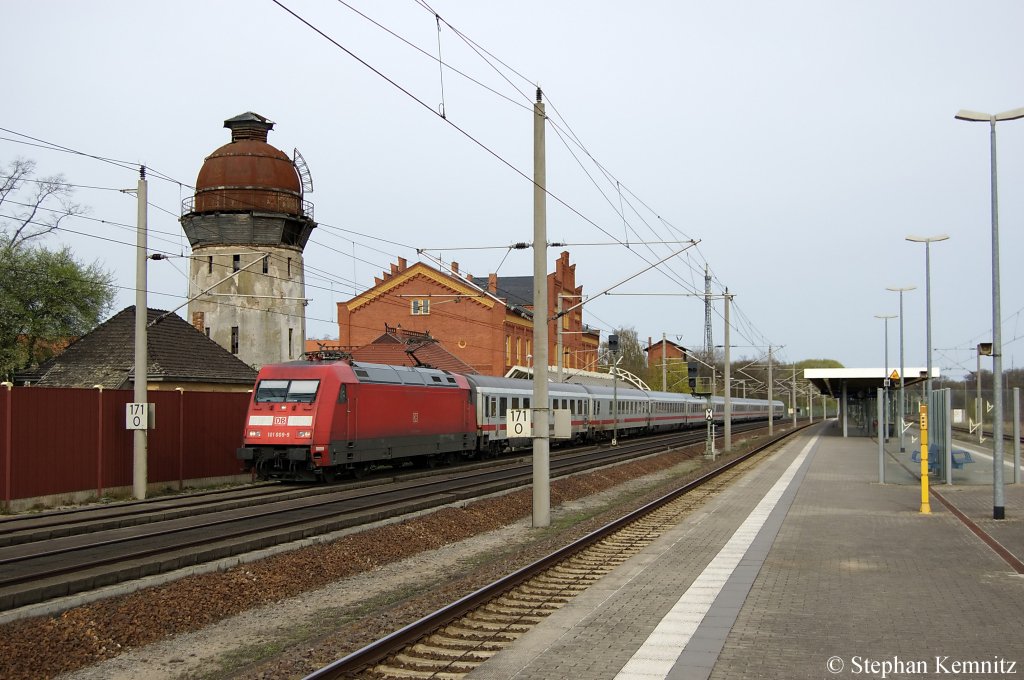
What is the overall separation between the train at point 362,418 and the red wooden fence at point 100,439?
157 centimetres

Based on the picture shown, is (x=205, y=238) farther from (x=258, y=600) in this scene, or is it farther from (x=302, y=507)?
(x=258, y=600)

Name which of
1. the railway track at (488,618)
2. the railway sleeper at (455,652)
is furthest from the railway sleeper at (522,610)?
the railway sleeper at (455,652)

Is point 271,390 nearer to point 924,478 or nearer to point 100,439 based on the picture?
point 100,439

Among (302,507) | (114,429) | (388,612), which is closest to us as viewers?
(388,612)

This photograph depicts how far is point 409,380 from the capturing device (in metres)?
27.5

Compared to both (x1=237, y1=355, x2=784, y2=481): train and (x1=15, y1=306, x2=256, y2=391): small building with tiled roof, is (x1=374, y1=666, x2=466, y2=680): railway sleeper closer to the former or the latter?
(x1=237, y1=355, x2=784, y2=481): train

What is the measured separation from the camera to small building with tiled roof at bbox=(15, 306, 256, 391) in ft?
104

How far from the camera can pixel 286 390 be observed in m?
23.1

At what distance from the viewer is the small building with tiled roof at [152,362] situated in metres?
31.7

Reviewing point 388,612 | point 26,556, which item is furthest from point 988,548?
point 26,556

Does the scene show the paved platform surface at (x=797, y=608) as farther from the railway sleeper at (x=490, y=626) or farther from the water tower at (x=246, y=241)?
the water tower at (x=246, y=241)

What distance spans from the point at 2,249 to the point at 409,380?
95.9ft

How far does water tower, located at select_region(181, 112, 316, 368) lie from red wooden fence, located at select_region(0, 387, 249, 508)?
20142 millimetres

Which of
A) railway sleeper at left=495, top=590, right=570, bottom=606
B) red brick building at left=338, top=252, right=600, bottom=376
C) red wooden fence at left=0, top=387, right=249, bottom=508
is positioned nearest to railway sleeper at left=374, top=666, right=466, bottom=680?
railway sleeper at left=495, top=590, right=570, bottom=606
